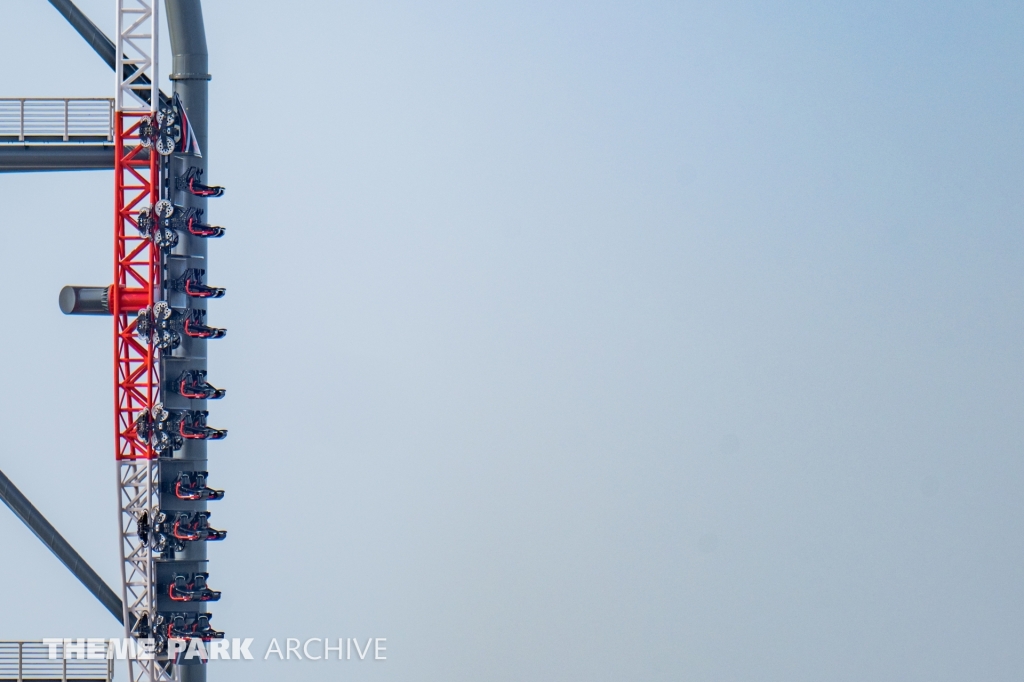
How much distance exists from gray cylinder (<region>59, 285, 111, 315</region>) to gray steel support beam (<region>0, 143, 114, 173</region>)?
2.32 meters

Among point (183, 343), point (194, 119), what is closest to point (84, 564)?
point (183, 343)

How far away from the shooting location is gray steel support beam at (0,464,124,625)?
2269cm

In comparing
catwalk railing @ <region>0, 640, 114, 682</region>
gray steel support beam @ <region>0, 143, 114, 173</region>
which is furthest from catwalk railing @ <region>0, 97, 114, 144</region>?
catwalk railing @ <region>0, 640, 114, 682</region>

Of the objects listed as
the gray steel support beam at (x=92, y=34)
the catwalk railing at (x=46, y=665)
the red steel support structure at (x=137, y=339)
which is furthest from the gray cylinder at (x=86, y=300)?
the catwalk railing at (x=46, y=665)

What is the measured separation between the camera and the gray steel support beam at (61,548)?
22.7 m

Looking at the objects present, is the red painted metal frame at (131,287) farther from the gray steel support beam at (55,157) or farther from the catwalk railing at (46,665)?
the catwalk railing at (46,665)

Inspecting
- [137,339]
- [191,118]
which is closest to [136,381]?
[137,339]

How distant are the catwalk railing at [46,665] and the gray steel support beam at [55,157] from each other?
9212 mm

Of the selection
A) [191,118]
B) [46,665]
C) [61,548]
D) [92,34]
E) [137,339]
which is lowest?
[46,665]

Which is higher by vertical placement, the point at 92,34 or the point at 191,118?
the point at 92,34

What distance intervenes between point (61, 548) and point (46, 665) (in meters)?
2.34

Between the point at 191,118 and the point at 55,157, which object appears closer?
the point at 55,157

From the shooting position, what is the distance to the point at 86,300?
21766 millimetres

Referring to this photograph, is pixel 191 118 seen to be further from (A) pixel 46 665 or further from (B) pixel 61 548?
(A) pixel 46 665
